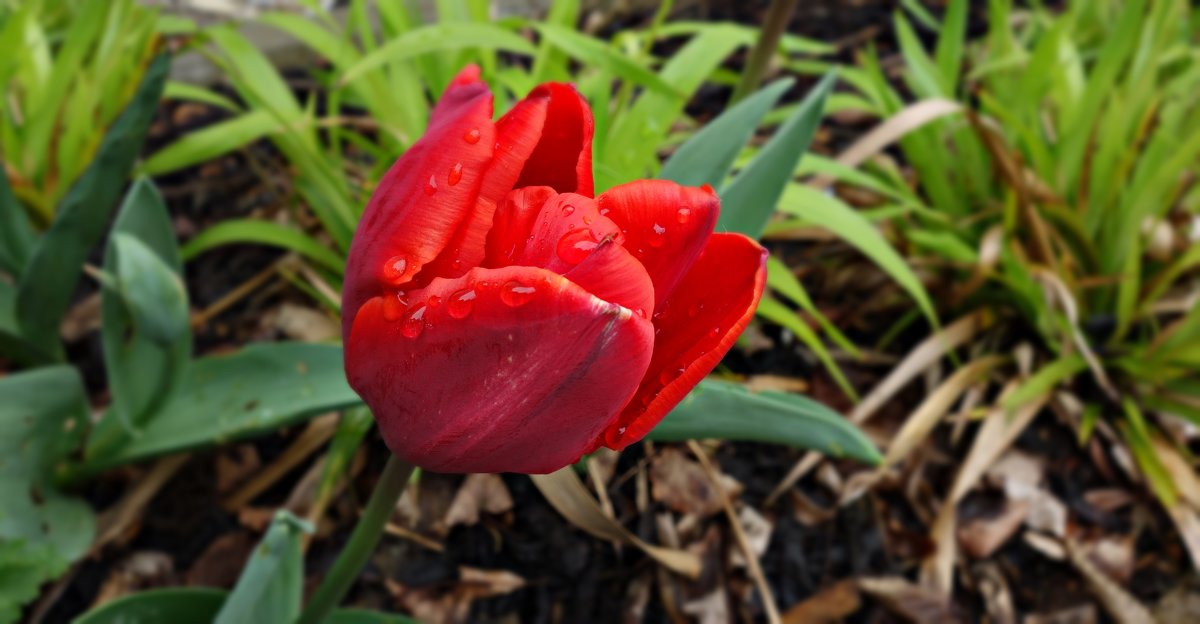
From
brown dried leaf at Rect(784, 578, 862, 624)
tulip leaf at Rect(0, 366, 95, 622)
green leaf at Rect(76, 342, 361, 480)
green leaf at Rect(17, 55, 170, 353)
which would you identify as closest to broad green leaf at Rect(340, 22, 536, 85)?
green leaf at Rect(17, 55, 170, 353)

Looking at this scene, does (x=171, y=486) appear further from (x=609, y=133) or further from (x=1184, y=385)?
(x=1184, y=385)

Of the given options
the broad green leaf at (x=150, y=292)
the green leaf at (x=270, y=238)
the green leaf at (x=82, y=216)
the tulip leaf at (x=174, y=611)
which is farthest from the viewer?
the green leaf at (x=270, y=238)

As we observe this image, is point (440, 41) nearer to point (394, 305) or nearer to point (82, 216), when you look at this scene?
point (82, 216)

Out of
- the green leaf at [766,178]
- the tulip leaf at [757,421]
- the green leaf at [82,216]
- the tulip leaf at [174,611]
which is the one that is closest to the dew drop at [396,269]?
the tulip leaf at [757,421]

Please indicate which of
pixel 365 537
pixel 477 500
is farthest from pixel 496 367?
pixel 477 500

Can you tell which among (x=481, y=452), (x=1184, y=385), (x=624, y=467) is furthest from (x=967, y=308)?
(x=481, y=452)

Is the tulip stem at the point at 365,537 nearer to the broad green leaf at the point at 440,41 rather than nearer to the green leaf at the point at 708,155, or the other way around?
the green leaf at the point at 708,155

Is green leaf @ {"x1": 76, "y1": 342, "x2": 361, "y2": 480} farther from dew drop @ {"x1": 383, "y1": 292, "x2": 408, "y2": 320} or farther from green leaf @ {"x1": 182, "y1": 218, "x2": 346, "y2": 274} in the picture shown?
dew drop @ {"x1": 383, "y1": 292, "x2": 408, "y2": 320}
